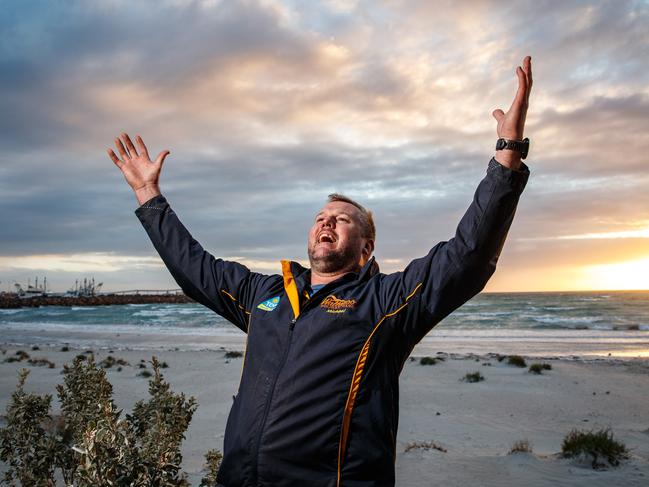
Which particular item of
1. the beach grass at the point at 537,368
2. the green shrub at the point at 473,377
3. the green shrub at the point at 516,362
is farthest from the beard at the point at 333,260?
the green shrub at the point at 516,362

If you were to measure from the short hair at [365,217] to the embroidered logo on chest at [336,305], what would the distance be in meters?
0.66

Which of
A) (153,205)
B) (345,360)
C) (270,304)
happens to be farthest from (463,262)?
(153,205)

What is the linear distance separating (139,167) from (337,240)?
1338 mm

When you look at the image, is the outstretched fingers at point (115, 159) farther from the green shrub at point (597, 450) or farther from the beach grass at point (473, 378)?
the beach grass at point (473, 378)

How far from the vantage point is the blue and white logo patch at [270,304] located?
262 cm

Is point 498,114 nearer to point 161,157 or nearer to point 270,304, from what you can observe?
point 270,304

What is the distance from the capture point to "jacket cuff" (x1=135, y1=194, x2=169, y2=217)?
3121 millimetres

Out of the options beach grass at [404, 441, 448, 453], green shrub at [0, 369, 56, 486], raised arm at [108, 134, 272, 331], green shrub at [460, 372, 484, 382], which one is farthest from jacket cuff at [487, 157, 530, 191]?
green shrub at [460, 372, 484, 382]

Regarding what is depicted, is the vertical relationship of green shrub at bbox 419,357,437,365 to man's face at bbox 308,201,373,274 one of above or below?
below

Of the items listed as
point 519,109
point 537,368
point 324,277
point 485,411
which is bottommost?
point 485,411

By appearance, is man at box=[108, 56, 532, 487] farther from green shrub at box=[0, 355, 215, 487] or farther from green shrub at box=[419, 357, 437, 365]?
green shrub at box=[419, 357, 437, 365]

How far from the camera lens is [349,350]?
231 centimetres

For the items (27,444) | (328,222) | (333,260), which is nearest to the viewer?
(333,260)

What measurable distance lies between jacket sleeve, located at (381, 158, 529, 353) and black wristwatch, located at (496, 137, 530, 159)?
57 mm
